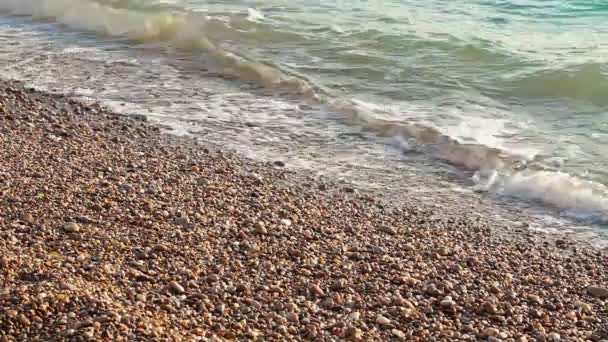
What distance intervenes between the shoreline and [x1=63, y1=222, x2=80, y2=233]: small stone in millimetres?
18

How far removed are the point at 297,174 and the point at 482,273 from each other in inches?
108

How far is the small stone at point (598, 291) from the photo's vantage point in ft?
22.0

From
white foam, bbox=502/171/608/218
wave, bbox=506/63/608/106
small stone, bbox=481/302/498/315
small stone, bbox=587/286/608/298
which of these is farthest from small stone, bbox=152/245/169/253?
wave, bbox=506/63/608/106

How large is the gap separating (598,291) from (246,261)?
9.08 feet

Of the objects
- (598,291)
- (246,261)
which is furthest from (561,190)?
(246,261)

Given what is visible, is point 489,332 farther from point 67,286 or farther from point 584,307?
point 67,286

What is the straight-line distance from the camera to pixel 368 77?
43.6 ft

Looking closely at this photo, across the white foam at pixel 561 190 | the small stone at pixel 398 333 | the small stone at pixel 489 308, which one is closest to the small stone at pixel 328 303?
the small stone at pixel 398 333

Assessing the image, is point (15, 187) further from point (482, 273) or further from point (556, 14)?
point (556, 14)

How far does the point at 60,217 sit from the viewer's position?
6930 millimetres

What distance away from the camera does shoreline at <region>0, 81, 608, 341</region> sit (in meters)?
5.55

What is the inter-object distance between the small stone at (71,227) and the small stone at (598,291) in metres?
4.04

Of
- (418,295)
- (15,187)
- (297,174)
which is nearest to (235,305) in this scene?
(418,295)

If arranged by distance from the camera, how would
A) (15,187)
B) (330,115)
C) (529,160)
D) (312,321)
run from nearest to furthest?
(312,321) < (15,187) < (529,160) < (330,115)
